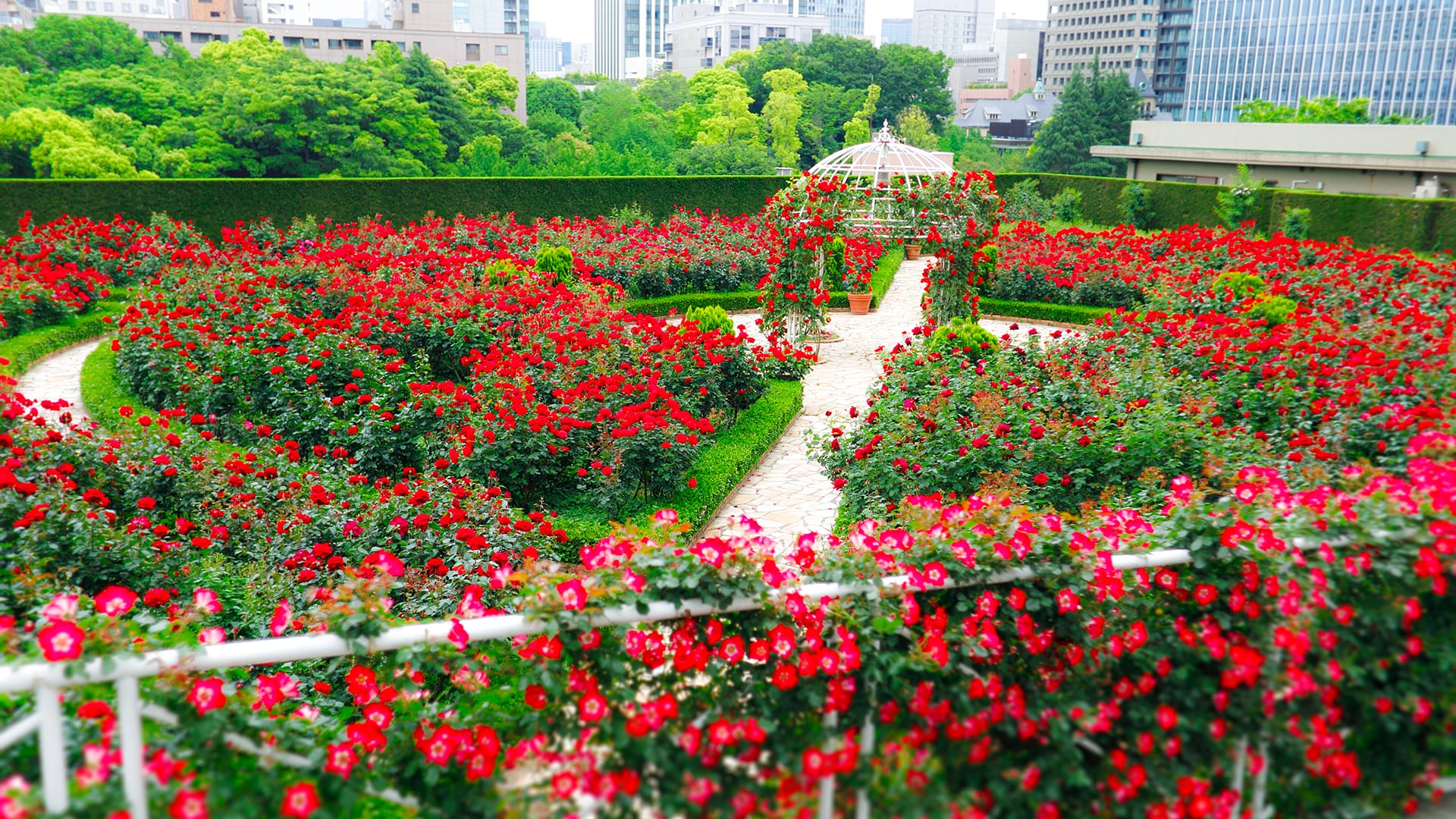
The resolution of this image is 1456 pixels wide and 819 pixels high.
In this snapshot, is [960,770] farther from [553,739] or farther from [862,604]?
[553,739]

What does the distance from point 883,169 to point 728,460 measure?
8.82 meters

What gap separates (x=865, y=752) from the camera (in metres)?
2.29

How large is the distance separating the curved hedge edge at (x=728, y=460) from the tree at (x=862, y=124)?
1951 inches

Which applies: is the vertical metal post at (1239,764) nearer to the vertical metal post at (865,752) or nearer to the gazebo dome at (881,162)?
the vertical metal post at (865,752)

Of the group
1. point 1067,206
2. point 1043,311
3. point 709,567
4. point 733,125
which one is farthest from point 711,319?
point 733,125

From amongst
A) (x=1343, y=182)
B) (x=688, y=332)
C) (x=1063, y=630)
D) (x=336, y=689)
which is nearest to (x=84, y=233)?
(x=688, y=332)

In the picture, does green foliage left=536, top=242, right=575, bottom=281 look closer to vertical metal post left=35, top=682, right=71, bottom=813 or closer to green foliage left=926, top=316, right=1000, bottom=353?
green foliage left=926, top=316, right=1000, bottom=353

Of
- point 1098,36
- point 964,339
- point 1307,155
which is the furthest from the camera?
point 1098,36

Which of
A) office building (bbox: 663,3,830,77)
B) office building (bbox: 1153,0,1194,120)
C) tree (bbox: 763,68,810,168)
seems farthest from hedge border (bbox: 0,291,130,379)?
office building (bbox: 663,3,830,77)

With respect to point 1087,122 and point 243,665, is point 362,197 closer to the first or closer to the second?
point 243,665

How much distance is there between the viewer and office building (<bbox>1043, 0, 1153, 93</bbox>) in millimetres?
111312

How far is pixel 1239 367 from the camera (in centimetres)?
711

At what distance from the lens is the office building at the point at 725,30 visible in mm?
140750

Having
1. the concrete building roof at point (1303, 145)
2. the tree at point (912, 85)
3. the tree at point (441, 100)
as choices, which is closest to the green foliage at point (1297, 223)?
the concrete building roof at point (1303, 145)
